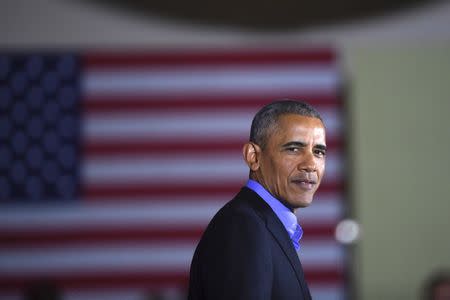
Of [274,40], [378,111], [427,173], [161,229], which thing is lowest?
[161,229]

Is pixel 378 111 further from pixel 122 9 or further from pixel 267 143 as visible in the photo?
pixel 267 143

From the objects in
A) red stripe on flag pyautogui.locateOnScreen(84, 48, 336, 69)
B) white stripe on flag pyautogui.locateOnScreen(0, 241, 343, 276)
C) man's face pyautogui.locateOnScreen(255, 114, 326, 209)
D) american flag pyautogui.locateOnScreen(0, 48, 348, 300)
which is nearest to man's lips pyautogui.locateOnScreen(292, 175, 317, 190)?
man's face pyautogui.locateOnScreen(255, 114, 326, 209)

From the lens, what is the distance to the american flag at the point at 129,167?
511 cm

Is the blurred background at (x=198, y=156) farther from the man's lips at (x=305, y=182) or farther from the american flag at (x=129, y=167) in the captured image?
the man's lips at (x=305, y=182)

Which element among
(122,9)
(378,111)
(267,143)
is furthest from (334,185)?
(267,143)

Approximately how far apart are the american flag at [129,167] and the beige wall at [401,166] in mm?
165

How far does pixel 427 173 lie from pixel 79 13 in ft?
9.17

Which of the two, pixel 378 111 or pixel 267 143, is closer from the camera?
pixel 267 143

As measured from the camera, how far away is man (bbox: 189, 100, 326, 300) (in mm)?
1079

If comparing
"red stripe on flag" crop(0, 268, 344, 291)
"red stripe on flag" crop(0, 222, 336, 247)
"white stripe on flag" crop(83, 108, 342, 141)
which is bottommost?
"red stripe on flag" crop(0, 268, 344, 291)

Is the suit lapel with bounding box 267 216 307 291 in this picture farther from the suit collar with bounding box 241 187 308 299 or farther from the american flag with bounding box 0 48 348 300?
the american flag with bounding box 0 48 348 300

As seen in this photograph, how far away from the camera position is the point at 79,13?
5379 mm

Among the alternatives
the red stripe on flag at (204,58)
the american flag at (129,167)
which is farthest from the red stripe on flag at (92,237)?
the red stripe on flag at (204,58)

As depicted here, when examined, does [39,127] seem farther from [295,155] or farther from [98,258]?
[295,155]
